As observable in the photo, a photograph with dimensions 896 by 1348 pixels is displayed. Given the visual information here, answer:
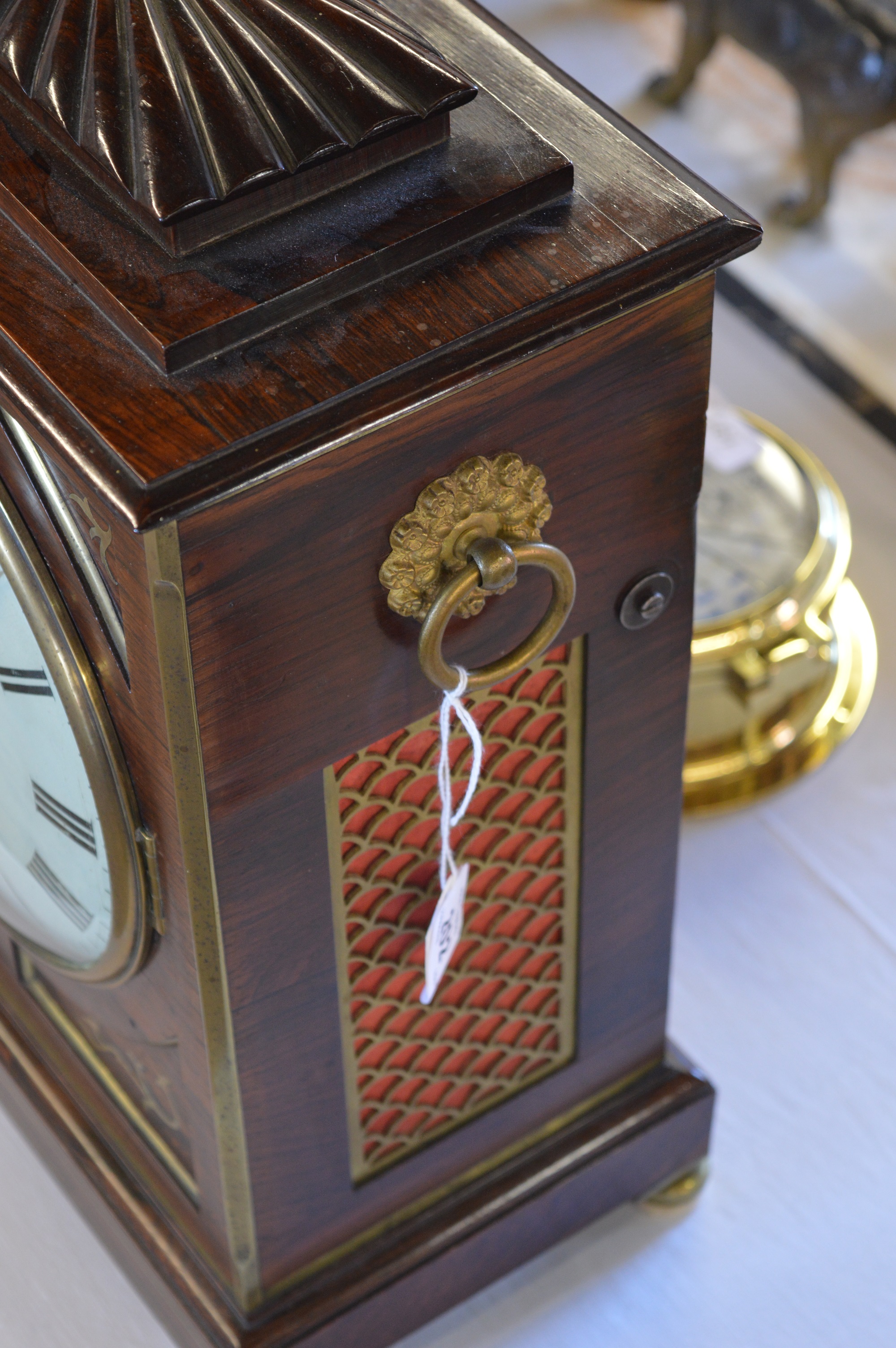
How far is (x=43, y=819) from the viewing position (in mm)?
949

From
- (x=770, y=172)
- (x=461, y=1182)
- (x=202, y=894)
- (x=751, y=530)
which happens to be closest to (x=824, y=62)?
(x=770, y=172)

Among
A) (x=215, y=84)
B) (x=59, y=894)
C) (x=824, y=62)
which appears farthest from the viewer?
→ (x=824, y=62)

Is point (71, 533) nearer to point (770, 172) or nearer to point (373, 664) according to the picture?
point (373, 664)

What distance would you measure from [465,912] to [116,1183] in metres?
0.33

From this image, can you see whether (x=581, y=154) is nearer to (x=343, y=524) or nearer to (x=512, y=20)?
(x=343, y=524)

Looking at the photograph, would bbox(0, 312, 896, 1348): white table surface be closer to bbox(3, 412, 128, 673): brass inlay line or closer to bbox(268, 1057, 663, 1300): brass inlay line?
bbox(268, 1057, 663, 1300): brass inlay line

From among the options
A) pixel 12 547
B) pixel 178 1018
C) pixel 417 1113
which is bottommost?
pixel 417 1113

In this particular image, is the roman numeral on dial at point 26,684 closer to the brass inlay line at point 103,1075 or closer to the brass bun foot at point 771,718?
the brass inlay line at point 103,1075

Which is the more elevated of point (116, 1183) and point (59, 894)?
point (59, 894)

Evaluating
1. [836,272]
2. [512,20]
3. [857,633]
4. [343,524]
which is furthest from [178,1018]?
[512,20]

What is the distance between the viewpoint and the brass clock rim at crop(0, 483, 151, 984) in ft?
2.63

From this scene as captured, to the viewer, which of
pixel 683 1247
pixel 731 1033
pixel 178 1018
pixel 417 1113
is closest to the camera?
pixel 178 1018

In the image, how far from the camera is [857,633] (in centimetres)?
160

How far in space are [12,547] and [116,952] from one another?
0.25 metres
